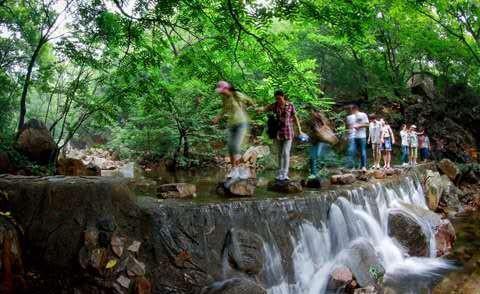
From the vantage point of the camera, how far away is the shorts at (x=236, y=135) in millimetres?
7455

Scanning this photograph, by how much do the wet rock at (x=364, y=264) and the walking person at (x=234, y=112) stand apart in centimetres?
312

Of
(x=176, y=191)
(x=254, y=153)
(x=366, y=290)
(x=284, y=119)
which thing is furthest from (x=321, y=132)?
(x=254, y=153)

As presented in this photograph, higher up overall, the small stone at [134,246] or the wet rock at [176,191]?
the wet rock at [176,191]

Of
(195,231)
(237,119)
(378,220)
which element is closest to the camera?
(195,231)

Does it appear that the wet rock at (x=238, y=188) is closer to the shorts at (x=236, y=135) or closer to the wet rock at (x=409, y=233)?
the shorts at (x=236, y=135)

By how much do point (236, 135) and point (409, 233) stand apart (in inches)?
214

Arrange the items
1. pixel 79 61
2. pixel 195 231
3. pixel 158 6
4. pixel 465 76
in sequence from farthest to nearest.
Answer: pixel 465 76 < pixel 79 61 < pixel 195 231 < pixel 158 6

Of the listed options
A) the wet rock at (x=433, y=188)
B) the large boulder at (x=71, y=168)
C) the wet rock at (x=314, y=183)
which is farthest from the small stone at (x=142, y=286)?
the wet rock at (x=433, y=188)

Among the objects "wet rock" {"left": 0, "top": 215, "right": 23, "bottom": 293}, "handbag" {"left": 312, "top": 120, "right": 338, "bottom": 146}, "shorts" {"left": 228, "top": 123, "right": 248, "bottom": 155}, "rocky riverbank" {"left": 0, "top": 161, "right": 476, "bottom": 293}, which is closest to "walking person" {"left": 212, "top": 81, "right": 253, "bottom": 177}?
"shorts" {"left": 228, "top": 123, "right": 248, "bottom": 155}

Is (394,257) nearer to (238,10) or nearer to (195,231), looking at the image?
(195,231)

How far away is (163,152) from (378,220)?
11.4 meters

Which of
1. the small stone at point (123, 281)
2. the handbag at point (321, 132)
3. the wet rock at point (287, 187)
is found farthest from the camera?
the handbag at point (321, 132)

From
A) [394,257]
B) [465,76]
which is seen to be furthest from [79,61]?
[465,76]

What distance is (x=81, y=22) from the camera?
9.64 metres
